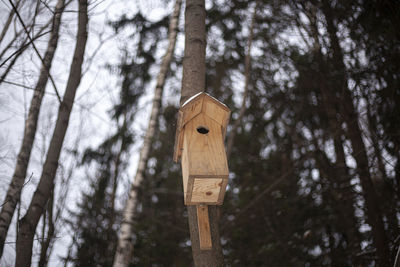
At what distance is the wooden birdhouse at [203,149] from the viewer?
2.46 metres

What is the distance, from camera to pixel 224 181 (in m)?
2.49

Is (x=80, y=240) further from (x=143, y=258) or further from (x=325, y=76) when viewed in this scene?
(x=325, y=76)

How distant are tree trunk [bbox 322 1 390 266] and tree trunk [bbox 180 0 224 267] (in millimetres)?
2156

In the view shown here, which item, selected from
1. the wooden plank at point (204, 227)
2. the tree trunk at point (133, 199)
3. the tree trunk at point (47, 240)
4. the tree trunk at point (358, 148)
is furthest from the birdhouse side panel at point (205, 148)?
the tree trunk at point (47, 240)

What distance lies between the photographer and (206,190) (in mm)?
2521

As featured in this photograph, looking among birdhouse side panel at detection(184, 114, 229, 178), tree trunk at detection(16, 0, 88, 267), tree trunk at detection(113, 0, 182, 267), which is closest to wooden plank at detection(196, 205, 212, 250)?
birdhouse side panel at detection(184, 114, 229, 178)

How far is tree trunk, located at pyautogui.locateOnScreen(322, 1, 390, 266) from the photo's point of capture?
4.20 m

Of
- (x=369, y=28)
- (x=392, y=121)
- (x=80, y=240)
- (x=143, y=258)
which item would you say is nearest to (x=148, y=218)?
(x=143, y=258)

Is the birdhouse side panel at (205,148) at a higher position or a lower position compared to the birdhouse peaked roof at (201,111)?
lower

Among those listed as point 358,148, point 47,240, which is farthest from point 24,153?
point 358,148

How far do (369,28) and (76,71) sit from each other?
357 centimetres

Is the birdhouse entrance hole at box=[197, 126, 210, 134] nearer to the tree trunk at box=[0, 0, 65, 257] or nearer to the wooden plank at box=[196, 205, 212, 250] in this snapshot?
the wooden plank at box=[196, 205, 212, 250]

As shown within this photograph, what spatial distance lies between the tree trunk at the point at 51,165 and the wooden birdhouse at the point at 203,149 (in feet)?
4.91

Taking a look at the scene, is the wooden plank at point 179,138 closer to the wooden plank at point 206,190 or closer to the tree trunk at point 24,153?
the wooden plank at point 206,190
